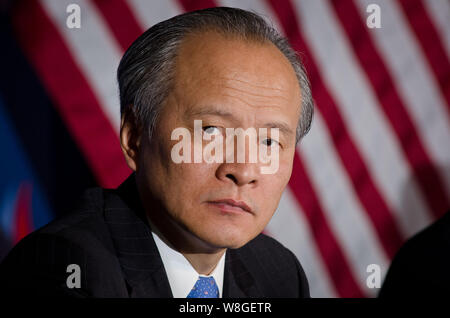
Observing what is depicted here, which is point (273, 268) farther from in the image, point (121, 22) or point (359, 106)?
point (121, 22)

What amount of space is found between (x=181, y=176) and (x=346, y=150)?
3.21ft

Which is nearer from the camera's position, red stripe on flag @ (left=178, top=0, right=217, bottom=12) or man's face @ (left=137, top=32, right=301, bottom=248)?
man's face @ (left=137, top=32, right=301, bottom=248)

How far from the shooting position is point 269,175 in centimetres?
99

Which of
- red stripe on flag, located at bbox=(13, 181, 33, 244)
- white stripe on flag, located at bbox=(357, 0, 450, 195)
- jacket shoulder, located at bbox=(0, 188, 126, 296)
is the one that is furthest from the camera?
white stripe on flag, located at bbox=(357, 0, 450, 195)

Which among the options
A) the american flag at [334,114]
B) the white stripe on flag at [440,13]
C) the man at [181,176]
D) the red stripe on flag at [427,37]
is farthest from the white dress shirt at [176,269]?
the white stripe on flag at [440,13]

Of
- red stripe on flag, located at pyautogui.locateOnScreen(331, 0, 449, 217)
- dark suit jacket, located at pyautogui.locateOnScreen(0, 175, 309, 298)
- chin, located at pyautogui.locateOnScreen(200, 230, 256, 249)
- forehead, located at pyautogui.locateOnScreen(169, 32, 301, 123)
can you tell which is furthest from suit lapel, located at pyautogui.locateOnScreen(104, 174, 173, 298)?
red stripe on flag, located at pyautogui.locateOnScreen(331, 0, 449, 217)

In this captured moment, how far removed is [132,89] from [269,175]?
0.31 meters

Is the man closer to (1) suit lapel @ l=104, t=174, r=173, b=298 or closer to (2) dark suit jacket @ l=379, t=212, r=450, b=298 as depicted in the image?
(1) suit lapel @ l=104, t=174, r=173, b=298

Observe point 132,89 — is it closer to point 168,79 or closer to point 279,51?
point 168,79

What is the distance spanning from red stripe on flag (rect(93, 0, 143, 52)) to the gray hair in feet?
2.16

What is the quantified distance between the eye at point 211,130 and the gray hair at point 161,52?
0.36 ft

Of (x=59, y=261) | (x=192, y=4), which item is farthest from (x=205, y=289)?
(x=192, y=4)

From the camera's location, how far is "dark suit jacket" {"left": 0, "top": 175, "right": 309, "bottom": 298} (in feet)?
2.95
